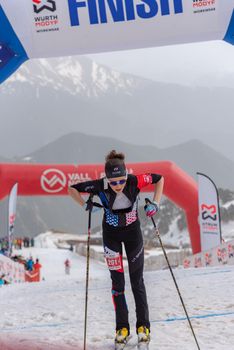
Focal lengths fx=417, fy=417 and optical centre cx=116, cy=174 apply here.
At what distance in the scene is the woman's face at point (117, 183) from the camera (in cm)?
295

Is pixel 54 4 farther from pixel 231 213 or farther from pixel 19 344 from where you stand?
pixel 231 213

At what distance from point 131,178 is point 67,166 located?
9565mm

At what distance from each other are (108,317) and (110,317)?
2cm

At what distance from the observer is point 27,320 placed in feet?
13.0

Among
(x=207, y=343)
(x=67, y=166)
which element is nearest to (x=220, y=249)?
(x=67, y=166)

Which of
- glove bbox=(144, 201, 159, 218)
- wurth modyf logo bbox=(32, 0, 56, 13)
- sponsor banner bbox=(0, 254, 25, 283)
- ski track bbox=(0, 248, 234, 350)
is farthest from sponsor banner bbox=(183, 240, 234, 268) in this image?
glove bbox=(144, 201, 159, 218)

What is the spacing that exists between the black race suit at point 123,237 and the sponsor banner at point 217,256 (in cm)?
786

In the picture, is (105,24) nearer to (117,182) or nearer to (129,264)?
(117,182)

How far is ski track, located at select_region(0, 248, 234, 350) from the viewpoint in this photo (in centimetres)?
299

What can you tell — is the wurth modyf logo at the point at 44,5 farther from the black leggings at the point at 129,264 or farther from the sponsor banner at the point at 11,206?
the sponsor banner at the point at 11,206

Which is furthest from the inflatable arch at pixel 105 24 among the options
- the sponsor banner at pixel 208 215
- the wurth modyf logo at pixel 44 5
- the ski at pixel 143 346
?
the sponsor banner at pixel 208 215

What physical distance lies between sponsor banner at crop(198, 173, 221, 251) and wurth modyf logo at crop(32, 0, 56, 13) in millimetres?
8124

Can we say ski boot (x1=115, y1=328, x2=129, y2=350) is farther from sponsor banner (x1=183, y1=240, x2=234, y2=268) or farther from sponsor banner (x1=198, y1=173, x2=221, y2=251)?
sponsor banner (x1=198, y1=173, x2=221, y2=251)

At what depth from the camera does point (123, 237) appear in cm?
306
